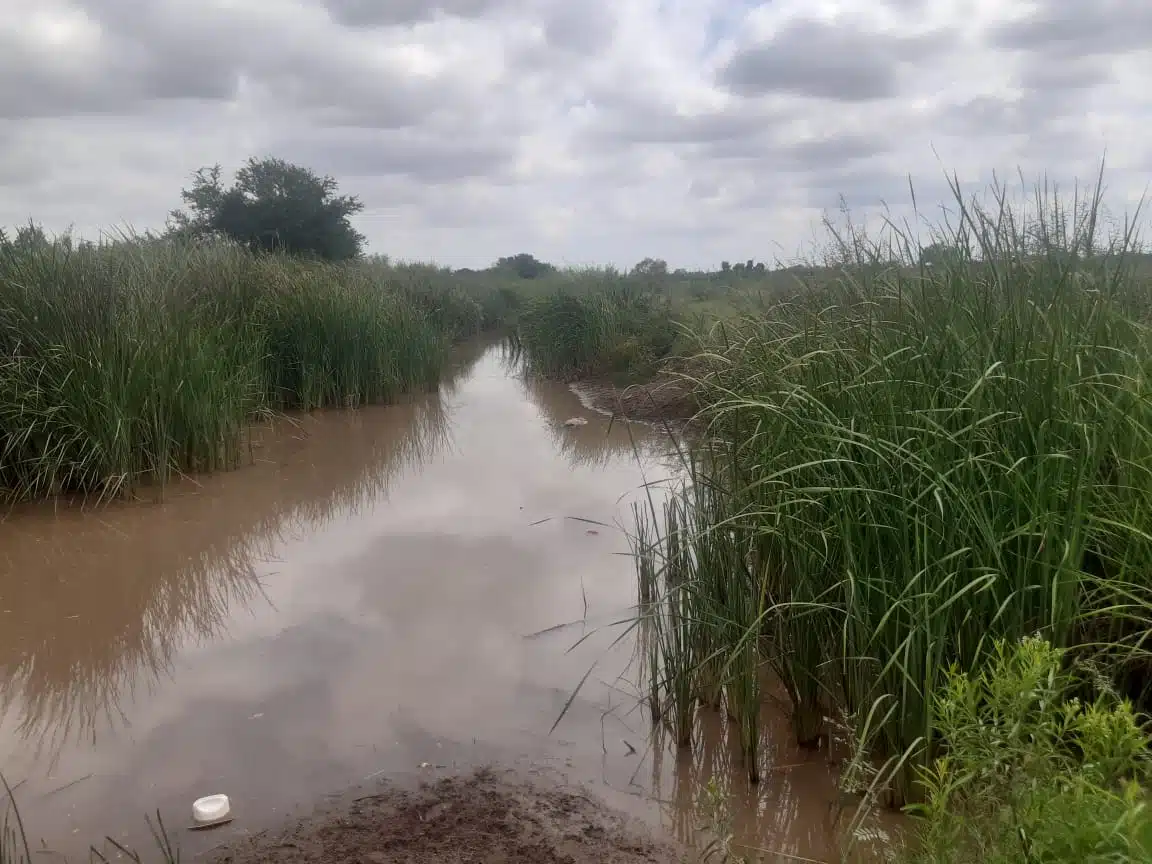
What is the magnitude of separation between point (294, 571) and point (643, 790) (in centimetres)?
310

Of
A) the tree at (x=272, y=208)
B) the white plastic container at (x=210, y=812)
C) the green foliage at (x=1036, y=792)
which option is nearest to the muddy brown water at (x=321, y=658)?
the white plastic container at (x=210, y=812)

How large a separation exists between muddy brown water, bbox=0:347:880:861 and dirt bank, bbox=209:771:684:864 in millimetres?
140

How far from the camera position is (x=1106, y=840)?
1481 mm

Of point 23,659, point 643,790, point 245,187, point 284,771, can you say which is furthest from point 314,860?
point 245,187

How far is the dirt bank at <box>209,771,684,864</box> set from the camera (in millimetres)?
2590

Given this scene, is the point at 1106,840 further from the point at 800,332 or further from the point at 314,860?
the point at 800,332

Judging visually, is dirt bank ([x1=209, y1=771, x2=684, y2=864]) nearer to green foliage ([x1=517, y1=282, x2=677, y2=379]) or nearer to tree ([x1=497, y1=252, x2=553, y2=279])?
green foliage ([x1=517, y1=282, x2=677, y2=379])

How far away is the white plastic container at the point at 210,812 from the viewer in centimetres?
280

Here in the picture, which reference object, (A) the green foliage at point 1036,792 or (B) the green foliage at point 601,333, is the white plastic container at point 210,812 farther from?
(B) the green foliage at point 601,333

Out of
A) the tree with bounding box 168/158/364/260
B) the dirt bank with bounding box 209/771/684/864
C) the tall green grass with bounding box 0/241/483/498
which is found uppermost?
the tree with bounding box 168/158/364/260

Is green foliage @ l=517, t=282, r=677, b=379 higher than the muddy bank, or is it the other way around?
green foliage @ l=517, t=282, r=677, b=379

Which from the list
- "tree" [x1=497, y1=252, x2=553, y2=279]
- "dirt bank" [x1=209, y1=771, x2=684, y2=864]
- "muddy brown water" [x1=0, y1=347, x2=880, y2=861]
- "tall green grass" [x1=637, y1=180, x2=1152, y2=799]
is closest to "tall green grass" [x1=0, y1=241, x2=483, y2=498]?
"muddy brown water" [x1=0, y1=347, x2=880, y2=861]

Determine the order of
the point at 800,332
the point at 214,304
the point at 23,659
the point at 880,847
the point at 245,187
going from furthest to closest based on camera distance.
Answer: the point at 245,187 < the point at 214,304 < the point at 23,659 < the point at 800,332 < the point at 880,847

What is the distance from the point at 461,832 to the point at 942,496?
1.76m
